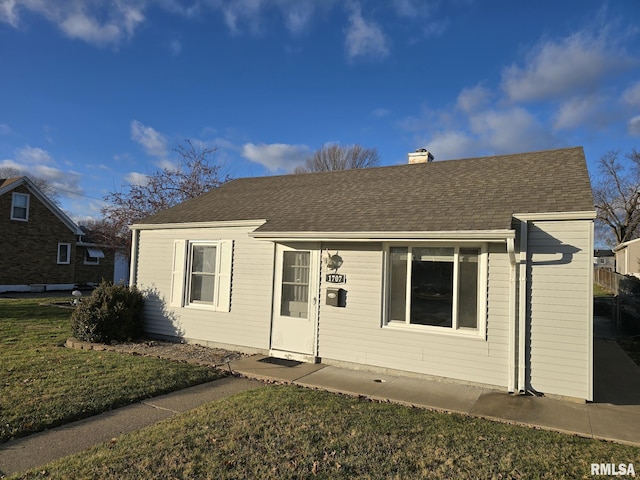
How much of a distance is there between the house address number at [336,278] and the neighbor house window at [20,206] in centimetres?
2208

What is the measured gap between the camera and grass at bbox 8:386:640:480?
3.78 meters

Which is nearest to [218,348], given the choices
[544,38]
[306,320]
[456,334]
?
[306,320]

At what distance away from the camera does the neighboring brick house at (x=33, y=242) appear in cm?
2219

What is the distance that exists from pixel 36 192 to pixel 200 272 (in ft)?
64.3

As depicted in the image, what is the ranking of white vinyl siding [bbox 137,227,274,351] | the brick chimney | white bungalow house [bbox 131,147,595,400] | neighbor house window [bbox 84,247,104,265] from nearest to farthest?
white bungalow house [bbox 131,147,595,400], white vinyl siding [bbox 137,227,274,351], the brick chimney, neighbor house window [bbox 84,247,104,265]

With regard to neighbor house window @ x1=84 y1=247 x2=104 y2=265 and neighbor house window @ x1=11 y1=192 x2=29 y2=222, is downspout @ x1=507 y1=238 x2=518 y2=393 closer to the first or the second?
neighbor house window @ x1=11 y1=192 x2=29 y2=222

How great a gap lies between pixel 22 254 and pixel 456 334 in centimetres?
2438

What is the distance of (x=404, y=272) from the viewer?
24.6 ft

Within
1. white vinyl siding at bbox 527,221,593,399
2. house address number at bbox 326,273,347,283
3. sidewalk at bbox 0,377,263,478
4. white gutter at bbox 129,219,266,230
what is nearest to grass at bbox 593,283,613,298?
white vinyl siding at bbox 527,221,593,399

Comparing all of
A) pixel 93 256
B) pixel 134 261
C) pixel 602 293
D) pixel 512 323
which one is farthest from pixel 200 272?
pixel 602 293

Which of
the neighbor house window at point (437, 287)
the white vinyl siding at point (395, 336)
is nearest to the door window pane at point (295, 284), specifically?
the white vinyl siding at point (395, 336)

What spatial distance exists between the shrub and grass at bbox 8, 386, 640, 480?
16.6 ft

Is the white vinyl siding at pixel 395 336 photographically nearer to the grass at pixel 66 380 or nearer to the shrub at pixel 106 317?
the grass at pixel 66 380

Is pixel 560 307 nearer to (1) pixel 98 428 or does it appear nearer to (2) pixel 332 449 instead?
(2) pixel 332 449
